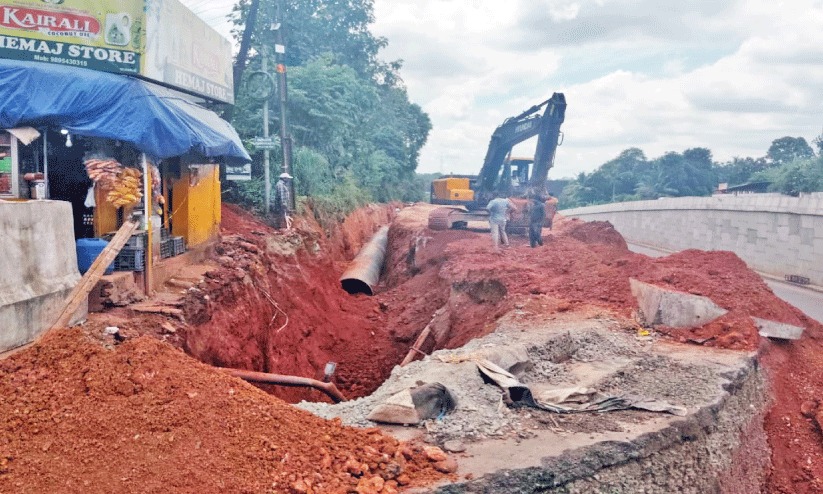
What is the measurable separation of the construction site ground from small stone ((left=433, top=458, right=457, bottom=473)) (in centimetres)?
1

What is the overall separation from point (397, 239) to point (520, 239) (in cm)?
470

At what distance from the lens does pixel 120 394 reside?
17.7 feet

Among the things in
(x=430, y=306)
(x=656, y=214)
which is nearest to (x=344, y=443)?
(x=430, y=306)

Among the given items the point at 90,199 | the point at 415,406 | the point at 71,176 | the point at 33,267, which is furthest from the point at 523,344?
the point at 71,176

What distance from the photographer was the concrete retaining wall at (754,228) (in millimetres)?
19344

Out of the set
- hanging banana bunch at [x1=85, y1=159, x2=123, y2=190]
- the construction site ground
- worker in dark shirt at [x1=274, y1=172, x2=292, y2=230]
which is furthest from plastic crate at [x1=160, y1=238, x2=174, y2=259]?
worker in dark shirt at [x1=274, y1=172, x2=292, y2=230]

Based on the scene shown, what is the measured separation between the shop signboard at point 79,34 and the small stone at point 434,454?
7173 mm

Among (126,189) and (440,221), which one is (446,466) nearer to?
(126,189)

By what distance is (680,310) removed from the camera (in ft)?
30.5

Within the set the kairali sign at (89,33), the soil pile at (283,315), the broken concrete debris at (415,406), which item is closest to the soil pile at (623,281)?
the soil pile at (283,315)

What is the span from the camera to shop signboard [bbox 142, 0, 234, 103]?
9492mm

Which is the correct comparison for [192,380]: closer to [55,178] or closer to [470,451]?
[470,451]

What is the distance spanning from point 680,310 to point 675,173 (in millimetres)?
46938

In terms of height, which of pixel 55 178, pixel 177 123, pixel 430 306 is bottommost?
pixel 430 306
